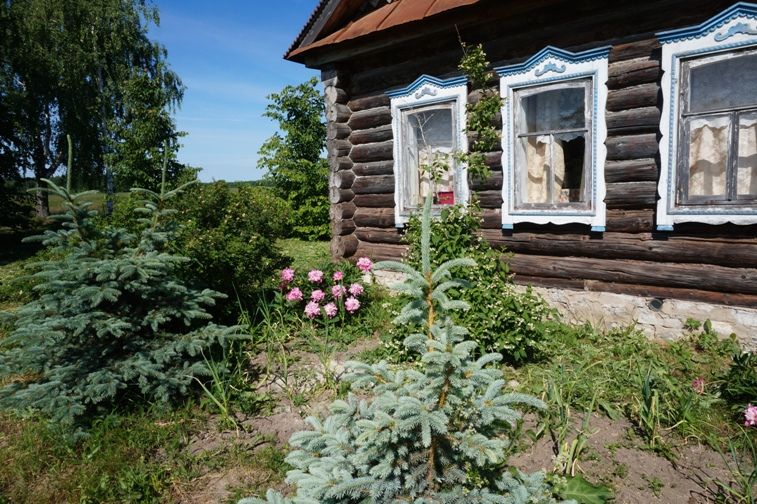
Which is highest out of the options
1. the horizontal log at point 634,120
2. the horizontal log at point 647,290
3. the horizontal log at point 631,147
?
the horizontal log at point 634,120

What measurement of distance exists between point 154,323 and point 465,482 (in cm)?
260

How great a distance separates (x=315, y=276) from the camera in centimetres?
521

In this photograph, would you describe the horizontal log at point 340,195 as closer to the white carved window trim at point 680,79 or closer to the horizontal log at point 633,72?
the horizontal log at point 633,72

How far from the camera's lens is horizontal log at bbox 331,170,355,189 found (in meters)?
6.69

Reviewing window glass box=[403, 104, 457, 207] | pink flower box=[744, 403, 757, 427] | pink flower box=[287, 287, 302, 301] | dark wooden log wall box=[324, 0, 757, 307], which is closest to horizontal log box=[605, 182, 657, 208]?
dark wooden log wall box=[324, 0, 757, 307]

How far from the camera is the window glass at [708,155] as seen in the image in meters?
4.16

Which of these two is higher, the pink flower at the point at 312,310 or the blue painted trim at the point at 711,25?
the blue painted trim at the point at 711,25

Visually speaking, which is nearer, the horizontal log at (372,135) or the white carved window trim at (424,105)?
the white carved window trim at (424,105)

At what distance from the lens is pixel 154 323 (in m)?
3.37

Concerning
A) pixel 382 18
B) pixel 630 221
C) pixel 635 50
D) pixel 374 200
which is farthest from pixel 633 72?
pixel 374 200

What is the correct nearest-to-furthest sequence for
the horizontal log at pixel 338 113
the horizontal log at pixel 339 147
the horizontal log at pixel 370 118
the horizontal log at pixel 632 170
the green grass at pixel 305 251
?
the horizontal log at pixel 632 170 < the horizontal log at pixel 370 118 < the horizontal log at pixel 338 113 < the horizontal log at pixel 339 147 < the green grass at pixel 305 251

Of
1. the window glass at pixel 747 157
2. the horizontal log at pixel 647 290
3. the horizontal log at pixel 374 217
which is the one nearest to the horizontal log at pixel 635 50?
the window glass at pixel 747 157

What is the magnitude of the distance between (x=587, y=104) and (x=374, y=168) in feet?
9.31

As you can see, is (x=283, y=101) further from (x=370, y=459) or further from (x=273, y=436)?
(x=370, y=459)
